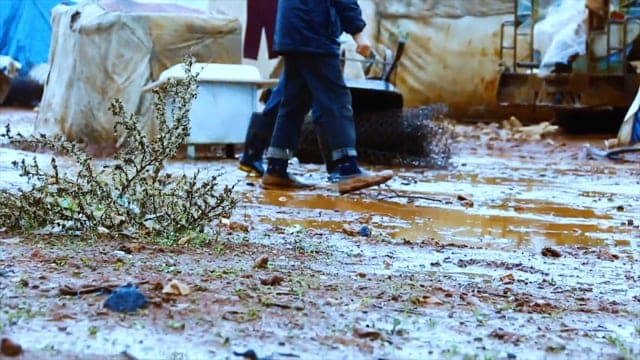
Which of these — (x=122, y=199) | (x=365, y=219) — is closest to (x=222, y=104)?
(x=365, y=219)

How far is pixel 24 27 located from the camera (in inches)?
687

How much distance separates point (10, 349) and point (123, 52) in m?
7.53

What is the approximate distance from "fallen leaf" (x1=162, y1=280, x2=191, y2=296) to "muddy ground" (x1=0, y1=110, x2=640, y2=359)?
0.08ft

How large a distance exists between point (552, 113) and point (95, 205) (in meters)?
11.8

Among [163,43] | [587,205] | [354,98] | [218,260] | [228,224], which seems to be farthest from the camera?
[163,43]

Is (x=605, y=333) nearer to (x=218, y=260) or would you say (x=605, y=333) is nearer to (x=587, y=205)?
(x=218, y=260)

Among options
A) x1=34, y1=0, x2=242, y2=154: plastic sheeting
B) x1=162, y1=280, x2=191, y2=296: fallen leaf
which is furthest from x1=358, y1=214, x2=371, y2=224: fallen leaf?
x1=34, y1=0, x2=242, y2=154: plastic sheeting

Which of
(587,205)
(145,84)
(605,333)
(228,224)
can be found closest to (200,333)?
(605,333)

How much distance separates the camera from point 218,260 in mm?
3055

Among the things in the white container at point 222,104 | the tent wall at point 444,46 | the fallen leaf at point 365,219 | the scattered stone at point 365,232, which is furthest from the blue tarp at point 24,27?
the scattered stone at point 365,232

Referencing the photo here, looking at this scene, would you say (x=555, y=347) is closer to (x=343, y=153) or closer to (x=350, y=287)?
(x=350, y=287)

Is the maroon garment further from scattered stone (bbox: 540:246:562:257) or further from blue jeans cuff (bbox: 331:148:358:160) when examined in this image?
scattered stone (bbox: 540:246:562:257)

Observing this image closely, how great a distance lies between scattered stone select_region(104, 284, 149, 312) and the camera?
227 centimetres

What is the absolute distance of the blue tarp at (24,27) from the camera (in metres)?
17.5
